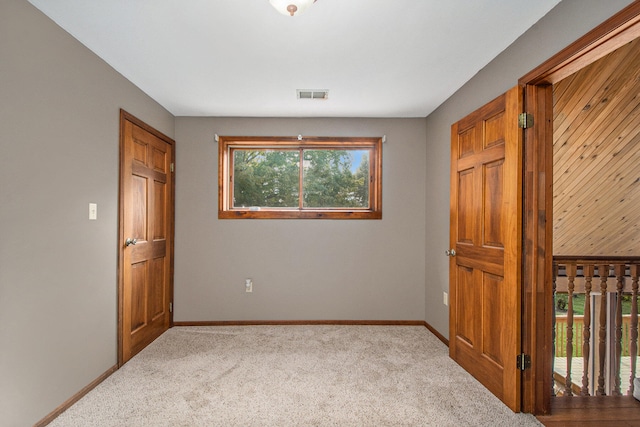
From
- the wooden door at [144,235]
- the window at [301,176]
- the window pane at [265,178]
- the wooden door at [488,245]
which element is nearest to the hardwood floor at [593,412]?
the wooden door at [488,245]

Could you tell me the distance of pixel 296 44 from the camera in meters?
2.22

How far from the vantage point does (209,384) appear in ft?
7.89

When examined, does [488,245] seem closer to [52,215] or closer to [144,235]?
[52,215]

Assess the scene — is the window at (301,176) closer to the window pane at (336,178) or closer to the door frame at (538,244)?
the window pane at (336,178)

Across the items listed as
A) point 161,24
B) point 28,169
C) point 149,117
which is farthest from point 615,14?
point 149,117

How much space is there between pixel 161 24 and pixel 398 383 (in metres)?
2.81

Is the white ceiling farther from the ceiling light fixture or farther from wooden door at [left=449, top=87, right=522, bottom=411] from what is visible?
wooden door at [left=449, top=87, right=522, bottom=411]

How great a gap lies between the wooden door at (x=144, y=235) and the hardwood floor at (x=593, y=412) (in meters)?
3.03

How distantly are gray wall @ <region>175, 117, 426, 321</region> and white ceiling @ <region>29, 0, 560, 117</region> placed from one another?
57 cm

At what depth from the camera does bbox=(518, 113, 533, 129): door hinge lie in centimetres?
201

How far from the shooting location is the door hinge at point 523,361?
79.7 inches

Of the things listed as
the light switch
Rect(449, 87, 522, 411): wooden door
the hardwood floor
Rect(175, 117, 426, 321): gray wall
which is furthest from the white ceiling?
the hardwood floor

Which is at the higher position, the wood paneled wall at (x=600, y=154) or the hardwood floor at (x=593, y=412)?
the wood paneled wall at (x=600, y=154)

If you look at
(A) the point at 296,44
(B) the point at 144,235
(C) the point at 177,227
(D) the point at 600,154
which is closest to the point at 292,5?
(A) the point at 296,44
